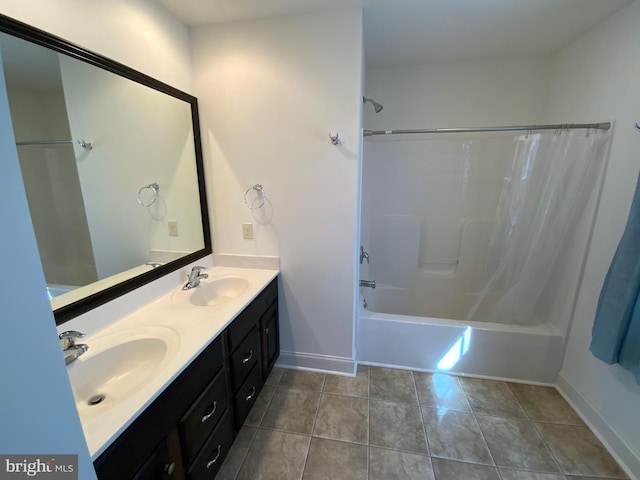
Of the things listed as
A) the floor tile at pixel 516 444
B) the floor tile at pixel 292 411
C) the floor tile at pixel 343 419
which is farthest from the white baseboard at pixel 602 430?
the floor tile at pixel 292 411

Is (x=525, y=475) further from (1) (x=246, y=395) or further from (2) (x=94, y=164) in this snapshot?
Answer: (2) (x=94, y=164)

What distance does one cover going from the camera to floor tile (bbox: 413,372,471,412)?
176 centimetres

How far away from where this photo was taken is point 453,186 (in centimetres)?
245

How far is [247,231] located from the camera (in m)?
1.92

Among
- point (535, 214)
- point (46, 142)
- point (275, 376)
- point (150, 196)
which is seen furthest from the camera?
point (275, 376)

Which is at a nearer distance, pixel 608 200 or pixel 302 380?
pixel 608 200

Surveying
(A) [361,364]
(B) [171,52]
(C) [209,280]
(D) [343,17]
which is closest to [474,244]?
(A) [361,364]

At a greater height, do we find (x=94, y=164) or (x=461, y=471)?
(x=94, y=164)

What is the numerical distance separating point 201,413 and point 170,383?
29cm

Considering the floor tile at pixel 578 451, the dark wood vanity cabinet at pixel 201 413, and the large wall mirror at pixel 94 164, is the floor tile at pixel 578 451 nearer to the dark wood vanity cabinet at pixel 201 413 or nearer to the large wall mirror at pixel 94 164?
the dark wood vanity cabinet at pixel 201 413

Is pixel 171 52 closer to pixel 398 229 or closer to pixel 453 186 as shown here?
pixel 398 229

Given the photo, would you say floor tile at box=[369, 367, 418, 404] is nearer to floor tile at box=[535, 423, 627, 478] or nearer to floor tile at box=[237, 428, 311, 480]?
floor tile at box=[237, 428, 311, 480]

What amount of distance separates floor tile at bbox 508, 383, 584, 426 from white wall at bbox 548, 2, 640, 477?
72mm


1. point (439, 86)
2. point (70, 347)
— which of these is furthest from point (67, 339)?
point (439, 86)
